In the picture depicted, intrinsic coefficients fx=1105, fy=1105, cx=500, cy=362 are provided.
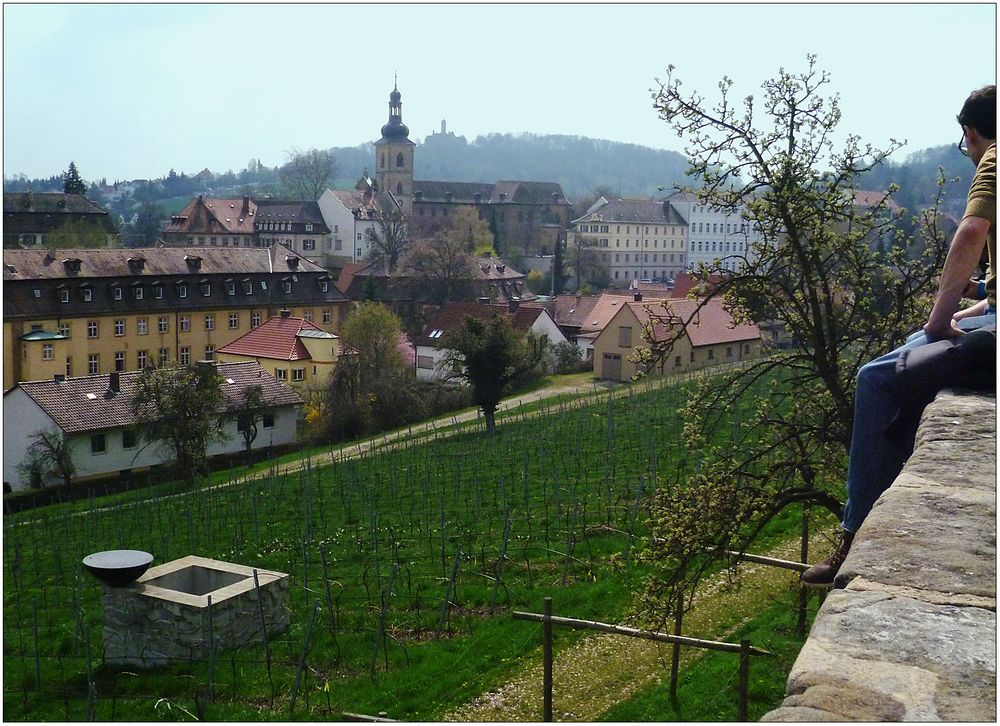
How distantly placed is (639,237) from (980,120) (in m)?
107

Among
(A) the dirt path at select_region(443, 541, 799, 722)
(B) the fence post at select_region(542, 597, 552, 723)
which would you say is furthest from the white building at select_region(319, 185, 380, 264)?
(B) the fence post at select_region(542, 597, 552, 723)

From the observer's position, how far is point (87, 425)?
116 feet

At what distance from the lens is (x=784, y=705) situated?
2.36 meters

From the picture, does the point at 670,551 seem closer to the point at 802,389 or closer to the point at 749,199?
the point at 802,389

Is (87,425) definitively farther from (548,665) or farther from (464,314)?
(548,665)

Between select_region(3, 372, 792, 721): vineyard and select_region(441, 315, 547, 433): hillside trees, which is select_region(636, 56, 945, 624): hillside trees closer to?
select_region(3, 372, 792, 721): vineyard

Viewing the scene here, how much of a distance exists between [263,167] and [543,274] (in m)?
80.3

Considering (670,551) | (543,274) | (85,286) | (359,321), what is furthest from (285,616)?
(543,274)

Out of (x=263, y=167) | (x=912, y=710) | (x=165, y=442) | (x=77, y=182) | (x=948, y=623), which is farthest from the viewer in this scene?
(x=263, y=167)

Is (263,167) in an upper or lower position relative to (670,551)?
upper

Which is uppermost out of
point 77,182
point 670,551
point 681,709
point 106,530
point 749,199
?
point 77,182

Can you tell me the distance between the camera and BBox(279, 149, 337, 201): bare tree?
118312 millimetres

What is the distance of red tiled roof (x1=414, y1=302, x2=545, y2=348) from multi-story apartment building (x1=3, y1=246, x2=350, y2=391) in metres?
5.54

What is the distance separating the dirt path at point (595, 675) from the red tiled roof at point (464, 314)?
44838mm
